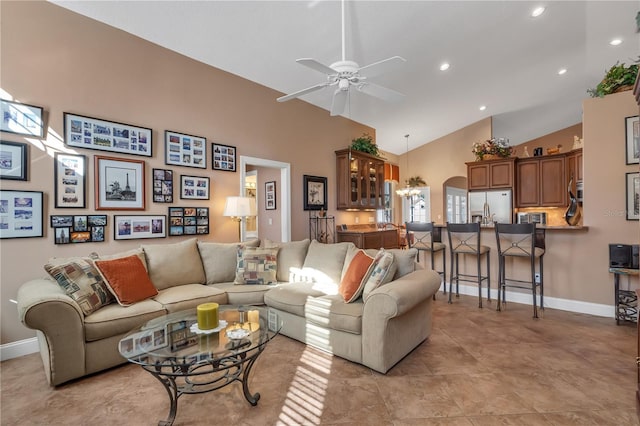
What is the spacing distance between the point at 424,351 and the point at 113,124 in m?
3.95

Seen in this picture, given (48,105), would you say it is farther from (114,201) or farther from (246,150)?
(246,150)

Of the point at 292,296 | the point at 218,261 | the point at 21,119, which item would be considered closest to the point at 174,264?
the point at 218,261

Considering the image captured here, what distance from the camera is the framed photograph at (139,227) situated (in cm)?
327

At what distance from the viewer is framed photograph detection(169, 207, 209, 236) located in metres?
3.72

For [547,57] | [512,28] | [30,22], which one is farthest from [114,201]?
[547,57]

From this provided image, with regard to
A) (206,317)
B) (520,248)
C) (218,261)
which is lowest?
(206,317)

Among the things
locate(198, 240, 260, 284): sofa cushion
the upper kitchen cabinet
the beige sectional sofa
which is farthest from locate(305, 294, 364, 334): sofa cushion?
the upper kitchen cabinet

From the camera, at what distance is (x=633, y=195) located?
3.35 meters

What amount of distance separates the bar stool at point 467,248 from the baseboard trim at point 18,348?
4.66m

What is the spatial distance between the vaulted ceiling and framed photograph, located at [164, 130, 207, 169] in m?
1.08

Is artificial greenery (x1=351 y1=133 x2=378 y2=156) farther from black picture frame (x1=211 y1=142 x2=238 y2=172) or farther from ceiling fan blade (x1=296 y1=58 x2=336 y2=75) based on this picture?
ceiling fan blade (x1=296 y1=58 x2=336 y2=75)

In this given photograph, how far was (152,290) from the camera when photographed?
2830 mm

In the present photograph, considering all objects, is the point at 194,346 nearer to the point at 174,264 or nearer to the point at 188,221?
the point at 174,264

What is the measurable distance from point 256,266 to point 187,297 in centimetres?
84
